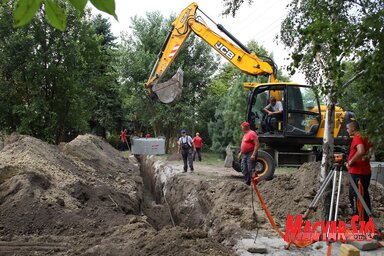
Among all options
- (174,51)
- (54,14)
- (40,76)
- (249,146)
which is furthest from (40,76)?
(54,14)

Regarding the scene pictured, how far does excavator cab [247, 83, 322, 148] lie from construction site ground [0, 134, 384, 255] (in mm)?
2291

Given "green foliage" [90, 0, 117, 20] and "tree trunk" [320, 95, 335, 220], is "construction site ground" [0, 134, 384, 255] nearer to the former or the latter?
"tree trunk" [320, 95, 335, 220]

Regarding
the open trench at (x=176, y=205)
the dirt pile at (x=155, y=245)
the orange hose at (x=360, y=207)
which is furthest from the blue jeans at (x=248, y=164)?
the dirt pile at (x=155, y=245)

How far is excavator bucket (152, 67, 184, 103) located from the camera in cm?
1400

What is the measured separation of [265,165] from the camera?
41.2ft

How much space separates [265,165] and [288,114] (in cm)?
157

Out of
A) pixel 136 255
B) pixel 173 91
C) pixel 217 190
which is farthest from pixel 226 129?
pixel 136 255

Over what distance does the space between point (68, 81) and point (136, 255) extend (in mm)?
13828

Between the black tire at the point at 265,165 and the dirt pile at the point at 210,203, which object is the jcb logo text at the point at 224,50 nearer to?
the black tire at the point at 265,165

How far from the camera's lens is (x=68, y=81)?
18250mm

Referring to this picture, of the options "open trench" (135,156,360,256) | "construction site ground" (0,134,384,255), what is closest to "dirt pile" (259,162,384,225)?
"construction site ground" (0,134,384,255)

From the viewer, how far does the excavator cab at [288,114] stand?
12453 millimetres

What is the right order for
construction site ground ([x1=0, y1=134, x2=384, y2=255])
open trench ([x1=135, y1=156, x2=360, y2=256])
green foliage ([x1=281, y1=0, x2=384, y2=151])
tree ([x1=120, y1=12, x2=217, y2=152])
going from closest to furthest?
green foliage ([x1=281, y1=0, x2=384, y2=151])
construction site ground ([x1=0, y1=134, x2=384, y2=255])
open trench ([x1=135, y1=156, x2=360, y2=256])
tree ([x1=120, y1=12, x2=217, y2=152])

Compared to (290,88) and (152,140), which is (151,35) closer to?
(152,140)
